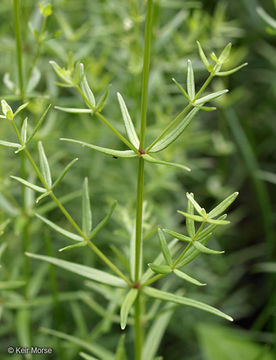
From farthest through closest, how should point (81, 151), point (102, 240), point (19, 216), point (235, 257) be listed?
point (235, 257), point (81, 151), point (102, 240), point (19, 216)

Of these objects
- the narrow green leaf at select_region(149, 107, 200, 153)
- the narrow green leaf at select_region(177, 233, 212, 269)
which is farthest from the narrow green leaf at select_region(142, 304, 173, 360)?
the narrow green leaf at select_region(149, 107, 200, 153)

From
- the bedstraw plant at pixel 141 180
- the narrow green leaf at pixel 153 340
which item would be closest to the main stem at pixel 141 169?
the bedstraw plant at pixel 141 180

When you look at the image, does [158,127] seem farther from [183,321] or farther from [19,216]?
[183,321]

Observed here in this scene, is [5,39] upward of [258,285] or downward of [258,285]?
upward

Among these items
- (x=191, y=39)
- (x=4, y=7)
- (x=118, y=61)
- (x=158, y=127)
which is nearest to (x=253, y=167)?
(x=158, y=127)

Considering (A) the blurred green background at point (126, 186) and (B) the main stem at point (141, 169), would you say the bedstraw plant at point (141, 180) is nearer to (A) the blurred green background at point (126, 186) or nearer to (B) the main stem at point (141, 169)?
(B) the main stem at point (141, 169)

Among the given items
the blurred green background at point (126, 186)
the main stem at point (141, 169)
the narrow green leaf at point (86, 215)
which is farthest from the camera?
the blurred green background at point (126, 186)

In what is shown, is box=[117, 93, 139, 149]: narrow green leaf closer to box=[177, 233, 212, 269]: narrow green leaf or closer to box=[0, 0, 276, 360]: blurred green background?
box=[177, 233, 212, 269]: narrow green leaf

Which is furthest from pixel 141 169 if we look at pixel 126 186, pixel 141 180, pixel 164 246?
pixel 126 186

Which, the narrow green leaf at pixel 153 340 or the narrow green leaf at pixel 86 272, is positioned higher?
the narrow green leaf at pixel 86 272
